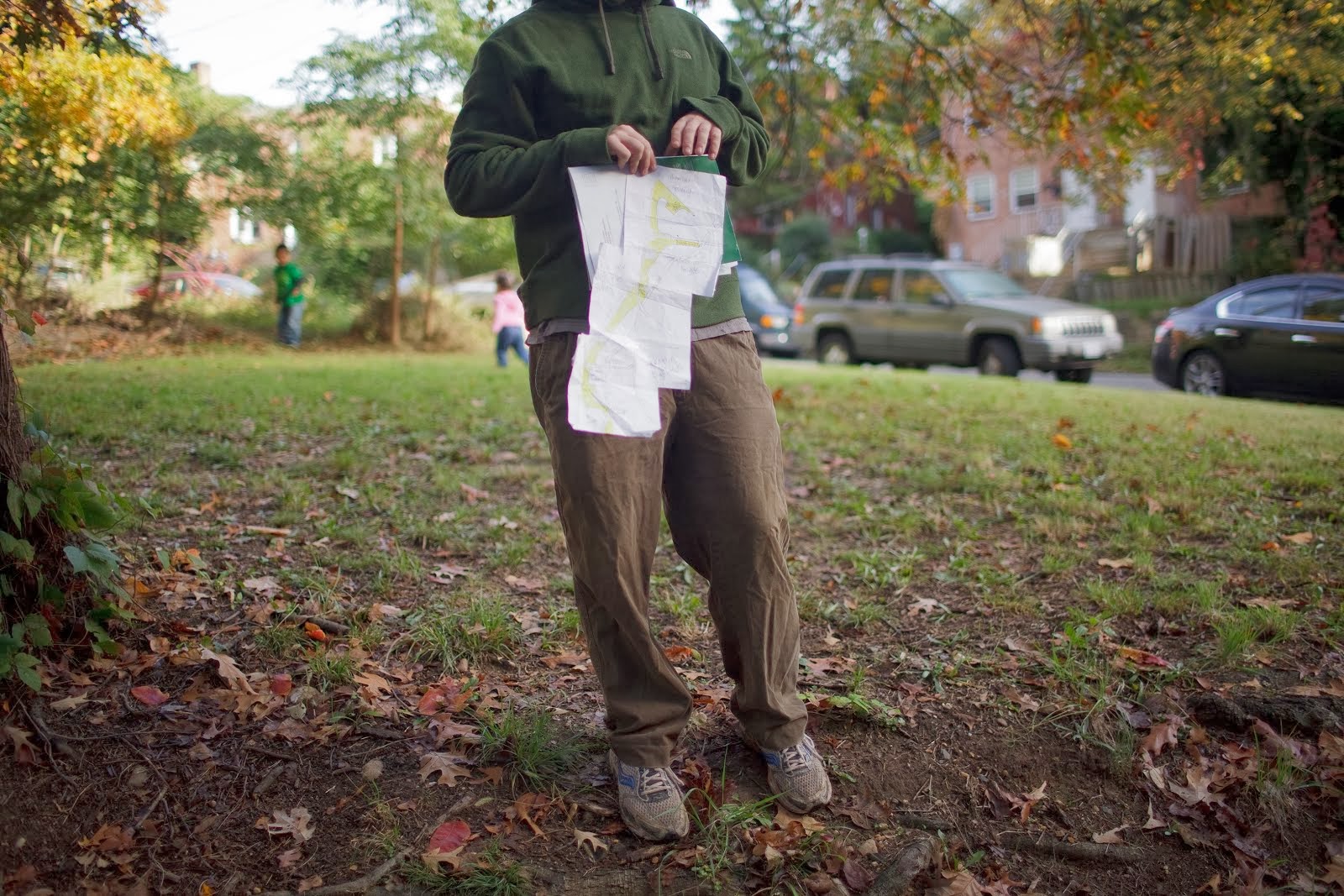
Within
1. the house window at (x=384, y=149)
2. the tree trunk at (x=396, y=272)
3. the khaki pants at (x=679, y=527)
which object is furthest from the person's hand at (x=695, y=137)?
the tree trunk at (x=396, y=272)

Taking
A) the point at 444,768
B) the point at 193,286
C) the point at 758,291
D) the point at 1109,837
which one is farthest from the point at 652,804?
the point at 758,291

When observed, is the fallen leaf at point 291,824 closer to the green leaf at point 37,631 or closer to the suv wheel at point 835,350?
the green leaf at point 37,631

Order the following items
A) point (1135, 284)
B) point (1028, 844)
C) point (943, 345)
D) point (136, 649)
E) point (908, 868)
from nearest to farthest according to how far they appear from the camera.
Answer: point (908, 868) < point (1028, 844) < point (136, 649) < point (943, 345) < point (1135, 284)

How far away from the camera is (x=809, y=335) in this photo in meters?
17.2

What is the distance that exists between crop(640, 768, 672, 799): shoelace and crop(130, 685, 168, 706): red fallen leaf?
57.6 inches

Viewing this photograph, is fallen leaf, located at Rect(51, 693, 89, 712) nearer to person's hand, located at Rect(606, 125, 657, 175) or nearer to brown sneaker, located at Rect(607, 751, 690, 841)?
brown sneaker, located at Rect(607, 751, 690, 841)

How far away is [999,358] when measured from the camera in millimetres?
14805

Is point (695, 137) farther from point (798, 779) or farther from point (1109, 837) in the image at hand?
point (1109, 837)

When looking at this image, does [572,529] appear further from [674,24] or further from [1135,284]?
[1135,284]

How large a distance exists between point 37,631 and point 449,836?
134cm

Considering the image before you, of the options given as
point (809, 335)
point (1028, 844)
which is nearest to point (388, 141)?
point (809, 335)

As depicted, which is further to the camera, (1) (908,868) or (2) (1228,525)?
(2) (1228,525)

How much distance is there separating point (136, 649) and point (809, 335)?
1476 cm

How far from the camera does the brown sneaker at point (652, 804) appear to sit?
8.55 ft
